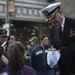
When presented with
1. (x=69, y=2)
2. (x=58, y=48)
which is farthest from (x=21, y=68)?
(x=69, y=2)

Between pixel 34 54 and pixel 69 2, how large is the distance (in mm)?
14909

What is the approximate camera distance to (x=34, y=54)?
976 cm

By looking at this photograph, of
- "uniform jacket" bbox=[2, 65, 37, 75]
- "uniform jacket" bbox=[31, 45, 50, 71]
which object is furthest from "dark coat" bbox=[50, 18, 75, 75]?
"uniform jacket" bbox=[31, 45, 50, 71]

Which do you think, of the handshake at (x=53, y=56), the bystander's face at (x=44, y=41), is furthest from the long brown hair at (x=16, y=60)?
the bystander's face at (x=44, y=41)

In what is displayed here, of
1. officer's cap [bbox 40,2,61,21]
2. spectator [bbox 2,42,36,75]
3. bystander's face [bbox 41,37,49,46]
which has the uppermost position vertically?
officer's cap [bbox 40,2,61,21]

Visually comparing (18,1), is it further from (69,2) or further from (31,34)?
(69,2)

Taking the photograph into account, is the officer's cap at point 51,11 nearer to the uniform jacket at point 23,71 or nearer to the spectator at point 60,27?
the spectator at point 60,27

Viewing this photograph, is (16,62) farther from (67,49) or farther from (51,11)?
(51,11)

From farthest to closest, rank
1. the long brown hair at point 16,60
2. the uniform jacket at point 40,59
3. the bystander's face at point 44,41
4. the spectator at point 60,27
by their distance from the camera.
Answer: the bystander's face at point 44,41 → the uniform jacket at point 40,59 → the spectator at point 60,27 → the long brown hair at point 16,60

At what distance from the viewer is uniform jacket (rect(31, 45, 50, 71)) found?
31.2ft

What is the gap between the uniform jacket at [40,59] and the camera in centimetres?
952

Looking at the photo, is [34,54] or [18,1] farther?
[18,1]

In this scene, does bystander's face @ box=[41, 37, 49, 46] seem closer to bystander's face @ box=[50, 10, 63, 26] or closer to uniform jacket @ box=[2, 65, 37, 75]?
bystander's face @ box=[50, 10, 63, 26]

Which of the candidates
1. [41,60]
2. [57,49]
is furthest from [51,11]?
[41,60]
